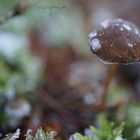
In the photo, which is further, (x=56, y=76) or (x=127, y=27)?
(x=56, y=76)

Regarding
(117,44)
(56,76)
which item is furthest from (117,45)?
(56,76)

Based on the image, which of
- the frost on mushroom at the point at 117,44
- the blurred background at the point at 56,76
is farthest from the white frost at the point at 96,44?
the blurred background at the point at 56,76

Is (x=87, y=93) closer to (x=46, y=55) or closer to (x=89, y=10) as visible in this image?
(x=46, y=55)

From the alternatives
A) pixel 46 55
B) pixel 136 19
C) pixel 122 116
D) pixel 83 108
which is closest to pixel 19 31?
pixel 46 55

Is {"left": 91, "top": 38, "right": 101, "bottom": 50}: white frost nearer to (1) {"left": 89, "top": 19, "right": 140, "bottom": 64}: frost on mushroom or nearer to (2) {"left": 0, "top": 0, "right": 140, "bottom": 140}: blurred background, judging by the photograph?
(1) {"left": 89, "top": 19, "right": 140, "bottom": 64}: frost on mushroom

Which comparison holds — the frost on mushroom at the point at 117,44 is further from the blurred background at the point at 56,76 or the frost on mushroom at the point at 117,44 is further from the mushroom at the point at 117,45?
the blurred background at the point at 56,76

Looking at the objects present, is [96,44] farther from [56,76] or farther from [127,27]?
[56,76]
